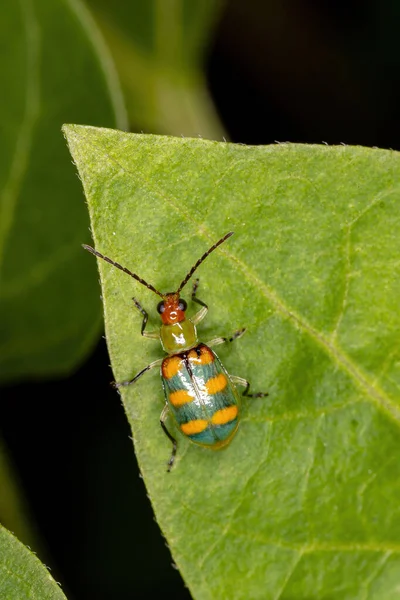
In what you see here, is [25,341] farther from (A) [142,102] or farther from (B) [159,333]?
(A) [142,102]

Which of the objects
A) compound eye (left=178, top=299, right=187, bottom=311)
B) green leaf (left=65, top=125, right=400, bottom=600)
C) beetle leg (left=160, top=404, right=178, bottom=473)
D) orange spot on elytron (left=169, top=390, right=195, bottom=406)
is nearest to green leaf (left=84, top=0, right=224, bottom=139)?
compound eye (left=178, top=299, right=187, bottom=311)

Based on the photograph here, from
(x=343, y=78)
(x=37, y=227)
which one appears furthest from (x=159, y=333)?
(x=343, y=78)

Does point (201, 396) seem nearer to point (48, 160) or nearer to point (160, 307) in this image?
point (160, 307)

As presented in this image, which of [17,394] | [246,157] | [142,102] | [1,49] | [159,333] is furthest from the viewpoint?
[142,102]

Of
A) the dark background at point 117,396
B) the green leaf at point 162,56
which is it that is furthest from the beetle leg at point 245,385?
the green leaf at point 162,56

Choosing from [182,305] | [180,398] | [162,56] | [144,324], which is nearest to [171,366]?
[180,398]

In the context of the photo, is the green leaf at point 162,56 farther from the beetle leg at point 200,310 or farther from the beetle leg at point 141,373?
the beetle leg at point 141,373

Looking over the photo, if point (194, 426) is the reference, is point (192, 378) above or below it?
above
